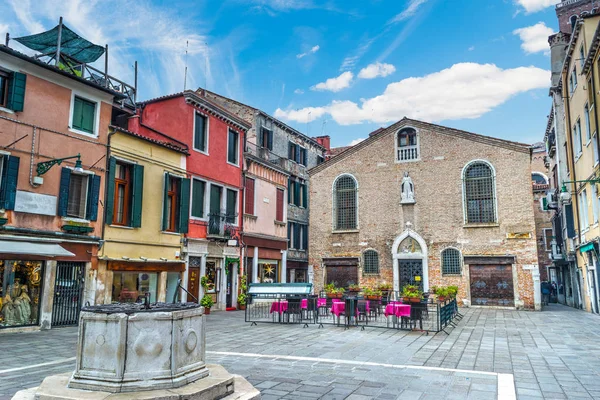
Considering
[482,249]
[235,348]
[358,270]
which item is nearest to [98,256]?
[235,348]

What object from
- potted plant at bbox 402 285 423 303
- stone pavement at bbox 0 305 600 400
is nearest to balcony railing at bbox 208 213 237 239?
stone pavement at bbox 0 305 600 400

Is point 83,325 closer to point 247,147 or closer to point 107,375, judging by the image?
point 107,375

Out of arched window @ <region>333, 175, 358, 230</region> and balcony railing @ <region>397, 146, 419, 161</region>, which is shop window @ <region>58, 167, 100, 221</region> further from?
balcony railing @ <region>397, 146, 419, 161</region>

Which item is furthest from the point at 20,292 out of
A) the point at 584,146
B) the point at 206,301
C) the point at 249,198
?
the point at 584,146

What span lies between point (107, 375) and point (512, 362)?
725 cm

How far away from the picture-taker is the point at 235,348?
1021 centimetres

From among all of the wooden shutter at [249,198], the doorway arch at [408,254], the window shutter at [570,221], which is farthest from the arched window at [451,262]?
the wooden shutter at [249,198]

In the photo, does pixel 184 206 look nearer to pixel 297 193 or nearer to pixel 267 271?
pixel 267 271

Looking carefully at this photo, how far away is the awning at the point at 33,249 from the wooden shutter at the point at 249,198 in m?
10.3

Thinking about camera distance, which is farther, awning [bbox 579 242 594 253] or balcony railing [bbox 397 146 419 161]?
→ balcony railing [bbox 397 146 419 161]

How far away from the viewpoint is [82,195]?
14.4m

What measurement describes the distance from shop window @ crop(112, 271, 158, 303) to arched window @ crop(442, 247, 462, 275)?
49.8 ft

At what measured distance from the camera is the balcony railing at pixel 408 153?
26.2 meters

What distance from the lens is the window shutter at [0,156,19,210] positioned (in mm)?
12116
